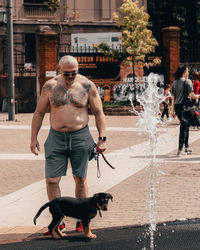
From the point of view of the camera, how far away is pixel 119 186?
27.9 ft

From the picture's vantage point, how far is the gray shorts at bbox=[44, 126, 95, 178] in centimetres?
590

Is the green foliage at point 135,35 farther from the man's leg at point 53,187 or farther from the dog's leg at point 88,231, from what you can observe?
the dog's leg at point 88,231

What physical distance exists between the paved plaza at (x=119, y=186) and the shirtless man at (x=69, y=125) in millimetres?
686

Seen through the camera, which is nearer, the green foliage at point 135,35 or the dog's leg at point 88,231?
the dog's leg at point 88,231

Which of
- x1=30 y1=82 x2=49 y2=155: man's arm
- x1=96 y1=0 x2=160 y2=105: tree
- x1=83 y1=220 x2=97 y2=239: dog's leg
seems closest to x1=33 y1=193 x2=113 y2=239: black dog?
x1=83 y1=220 x2=97 y2=239: dog's leg

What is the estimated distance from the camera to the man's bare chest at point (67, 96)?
583 cm

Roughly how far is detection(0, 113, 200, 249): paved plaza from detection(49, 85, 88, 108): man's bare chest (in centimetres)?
140

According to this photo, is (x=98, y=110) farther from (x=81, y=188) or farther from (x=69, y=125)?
(x=81, y=188)

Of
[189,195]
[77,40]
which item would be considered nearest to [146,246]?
[189,195]

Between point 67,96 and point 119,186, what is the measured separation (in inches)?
117

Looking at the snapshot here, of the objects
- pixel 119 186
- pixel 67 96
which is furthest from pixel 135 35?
pixel 67 96

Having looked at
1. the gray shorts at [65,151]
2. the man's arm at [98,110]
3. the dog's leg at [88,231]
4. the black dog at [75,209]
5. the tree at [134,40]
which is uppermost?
the tree at [134,40]

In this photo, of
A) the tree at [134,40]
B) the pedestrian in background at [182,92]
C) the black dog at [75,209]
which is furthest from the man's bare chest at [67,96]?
the tree at [134,40]

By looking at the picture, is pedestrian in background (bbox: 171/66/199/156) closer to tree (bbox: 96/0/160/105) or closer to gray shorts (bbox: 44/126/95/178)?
gray shorts (bbox: 44/126/95/178)
